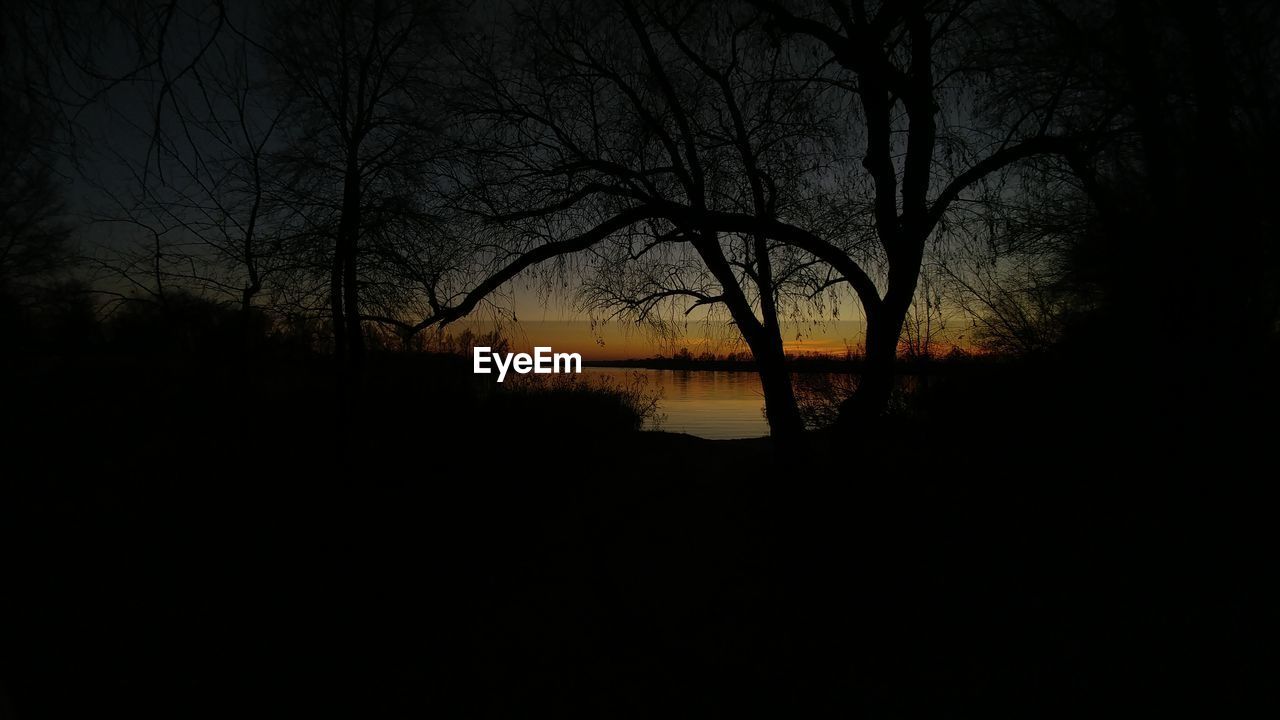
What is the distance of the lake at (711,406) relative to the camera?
1202 cm

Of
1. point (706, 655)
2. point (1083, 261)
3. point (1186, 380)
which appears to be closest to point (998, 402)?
point (1083, 261)

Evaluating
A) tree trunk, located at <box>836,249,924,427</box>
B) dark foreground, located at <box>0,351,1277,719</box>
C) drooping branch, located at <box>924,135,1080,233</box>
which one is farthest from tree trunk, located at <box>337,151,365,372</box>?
drooping branch, located at <box>924,135,1080,233</box>

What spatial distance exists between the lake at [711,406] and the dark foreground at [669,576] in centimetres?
341

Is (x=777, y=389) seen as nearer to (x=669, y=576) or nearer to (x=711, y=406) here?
(x=669, y=576)

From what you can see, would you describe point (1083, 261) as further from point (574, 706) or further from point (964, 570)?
point (574, 706)

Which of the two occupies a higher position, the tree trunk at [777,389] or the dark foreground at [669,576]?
the tree trunk at [777,389]

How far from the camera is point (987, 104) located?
5.79m

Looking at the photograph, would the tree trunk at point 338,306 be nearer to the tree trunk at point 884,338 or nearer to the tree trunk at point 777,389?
the tree trunk at point 777,389

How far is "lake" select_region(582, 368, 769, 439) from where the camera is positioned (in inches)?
473

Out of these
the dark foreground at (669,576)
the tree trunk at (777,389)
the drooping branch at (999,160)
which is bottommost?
the dark foreground at (669,576)

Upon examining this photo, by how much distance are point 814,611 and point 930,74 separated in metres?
4.76

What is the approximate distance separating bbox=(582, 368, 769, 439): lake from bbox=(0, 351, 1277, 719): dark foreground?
3.41m

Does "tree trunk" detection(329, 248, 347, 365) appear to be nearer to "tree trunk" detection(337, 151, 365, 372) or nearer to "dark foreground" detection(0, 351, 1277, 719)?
"tree trunk" detection(337, 151, 365, 372)

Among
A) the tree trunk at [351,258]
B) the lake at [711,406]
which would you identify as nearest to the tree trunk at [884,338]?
the lake at [711,406]
